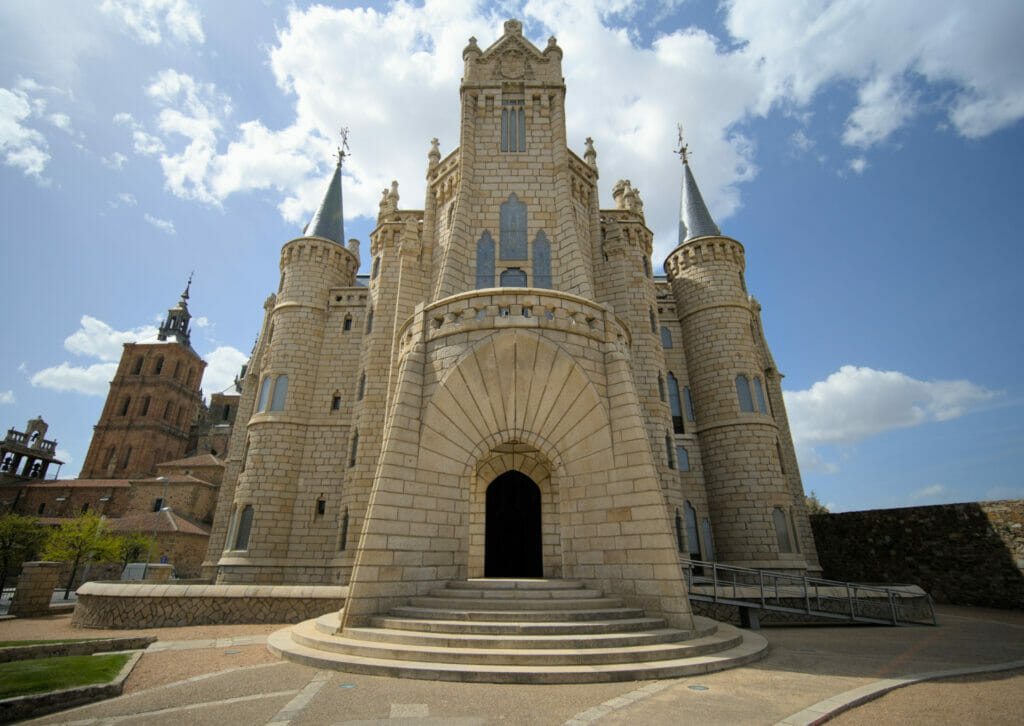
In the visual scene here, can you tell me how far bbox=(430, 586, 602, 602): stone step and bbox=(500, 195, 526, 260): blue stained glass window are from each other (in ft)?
32.4

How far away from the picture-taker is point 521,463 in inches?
465

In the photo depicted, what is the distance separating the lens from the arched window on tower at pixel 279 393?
20.0 metres

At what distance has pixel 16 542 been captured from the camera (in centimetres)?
2245

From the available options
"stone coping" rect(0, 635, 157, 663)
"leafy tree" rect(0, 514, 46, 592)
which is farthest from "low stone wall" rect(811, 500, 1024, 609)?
"leafy tree" rect(0, 514, 46, 592)

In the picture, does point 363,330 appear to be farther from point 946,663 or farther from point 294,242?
point 946,663

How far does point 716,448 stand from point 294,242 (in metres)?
21.4

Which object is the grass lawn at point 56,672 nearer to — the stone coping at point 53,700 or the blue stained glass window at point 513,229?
the stone coping at point 53,700

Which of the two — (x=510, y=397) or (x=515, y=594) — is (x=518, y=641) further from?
(x=510, y=397)

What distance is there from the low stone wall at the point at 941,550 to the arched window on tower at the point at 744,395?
7419mm

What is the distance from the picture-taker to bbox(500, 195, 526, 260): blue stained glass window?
15188mm

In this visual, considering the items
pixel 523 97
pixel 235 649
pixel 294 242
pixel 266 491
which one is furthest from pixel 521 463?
pixel 294 242

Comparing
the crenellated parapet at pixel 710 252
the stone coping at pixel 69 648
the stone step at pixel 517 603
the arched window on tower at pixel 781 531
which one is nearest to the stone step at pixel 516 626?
the stone step at pixel 517 603

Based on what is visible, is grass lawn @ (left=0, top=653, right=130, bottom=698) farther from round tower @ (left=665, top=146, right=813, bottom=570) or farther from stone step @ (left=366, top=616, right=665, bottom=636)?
round tower @ (left=665, top=146, right=813, bottom=570)

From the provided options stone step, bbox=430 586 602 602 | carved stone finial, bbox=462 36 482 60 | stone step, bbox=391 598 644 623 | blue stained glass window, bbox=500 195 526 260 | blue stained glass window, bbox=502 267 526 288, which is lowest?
stone step, bbox=391 598 644 623
